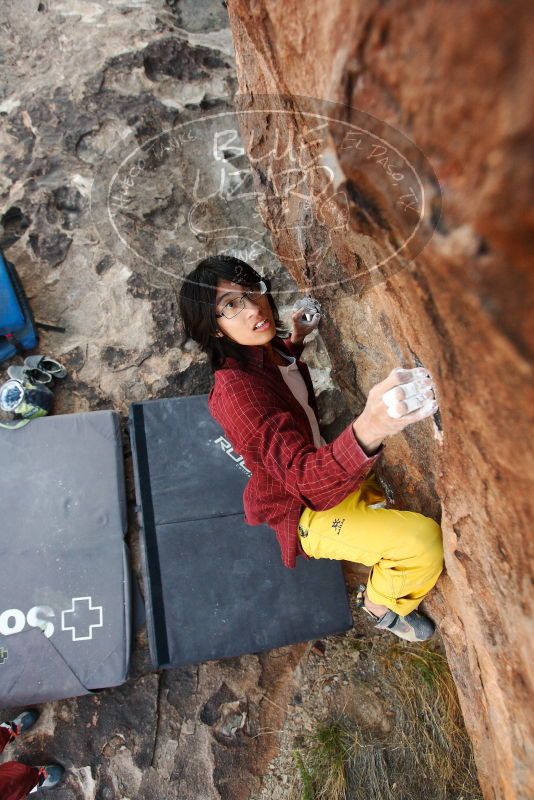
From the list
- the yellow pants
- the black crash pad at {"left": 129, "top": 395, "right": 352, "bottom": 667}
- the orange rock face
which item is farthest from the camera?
the black crash pad at {"left": 129, "top": 395, "right": 352, "bottom": 667}

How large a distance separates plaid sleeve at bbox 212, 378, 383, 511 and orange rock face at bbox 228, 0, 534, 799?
22 centimetres

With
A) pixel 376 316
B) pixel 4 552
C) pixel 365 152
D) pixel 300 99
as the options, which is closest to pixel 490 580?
pixel 376 316

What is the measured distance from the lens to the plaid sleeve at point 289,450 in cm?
124

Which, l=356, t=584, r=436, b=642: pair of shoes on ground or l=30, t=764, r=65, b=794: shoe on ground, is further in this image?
l=30, t=764, r=65, b=794: shoe on ground

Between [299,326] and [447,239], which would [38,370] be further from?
[447,239]

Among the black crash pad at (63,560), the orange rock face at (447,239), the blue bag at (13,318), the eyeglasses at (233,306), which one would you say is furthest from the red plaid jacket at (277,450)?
the blue bag at (13,318)

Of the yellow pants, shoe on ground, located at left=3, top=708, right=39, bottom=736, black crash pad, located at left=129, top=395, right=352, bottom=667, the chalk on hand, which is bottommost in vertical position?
shoe on ground, located at left=3, top=708, right=39, bottom=736

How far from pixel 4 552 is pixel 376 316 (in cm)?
183

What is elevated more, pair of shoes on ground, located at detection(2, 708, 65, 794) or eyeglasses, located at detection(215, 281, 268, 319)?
eyeglasses, located at detection(215, 281, 268, 319)

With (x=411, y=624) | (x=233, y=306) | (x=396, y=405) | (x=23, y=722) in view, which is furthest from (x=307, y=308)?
(x=23, y=722)

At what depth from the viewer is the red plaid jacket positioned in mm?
1261

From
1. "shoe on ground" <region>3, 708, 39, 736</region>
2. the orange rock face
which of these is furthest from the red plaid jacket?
"shoe on ground" <region>3, 708, 39, 736</region>

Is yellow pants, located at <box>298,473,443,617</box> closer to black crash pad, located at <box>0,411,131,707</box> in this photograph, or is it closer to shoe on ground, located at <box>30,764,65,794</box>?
black crash pad, located at <box>0,411,131,707</box>

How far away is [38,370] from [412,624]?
6.55 feet
